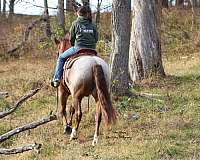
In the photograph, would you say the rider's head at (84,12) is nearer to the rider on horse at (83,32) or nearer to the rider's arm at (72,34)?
the rider on horse at (83,32)

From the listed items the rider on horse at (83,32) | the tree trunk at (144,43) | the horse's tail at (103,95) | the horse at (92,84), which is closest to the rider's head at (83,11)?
the rider on horse at (83,32)

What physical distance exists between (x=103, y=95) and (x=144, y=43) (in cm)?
706

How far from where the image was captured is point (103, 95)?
9.59 m

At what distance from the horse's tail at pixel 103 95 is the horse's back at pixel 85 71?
0.12 m

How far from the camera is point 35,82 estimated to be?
17547 millimetres

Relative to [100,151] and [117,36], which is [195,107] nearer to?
[117,36]

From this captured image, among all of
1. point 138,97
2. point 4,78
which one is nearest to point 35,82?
point 4,78

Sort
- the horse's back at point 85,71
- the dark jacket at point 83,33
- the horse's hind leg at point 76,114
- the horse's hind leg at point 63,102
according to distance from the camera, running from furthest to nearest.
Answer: the horse's hind leg at point 63,102 < the dark jacket at point 83,33 < the horse's hind leg at point 76,114 < the horse's back at point 85,71

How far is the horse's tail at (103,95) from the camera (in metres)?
9.36

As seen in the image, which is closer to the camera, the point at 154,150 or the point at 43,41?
the point at 154,150

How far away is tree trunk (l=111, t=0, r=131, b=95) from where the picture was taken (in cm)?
1272

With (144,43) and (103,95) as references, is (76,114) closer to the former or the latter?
(103,95)

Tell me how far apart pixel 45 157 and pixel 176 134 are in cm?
244

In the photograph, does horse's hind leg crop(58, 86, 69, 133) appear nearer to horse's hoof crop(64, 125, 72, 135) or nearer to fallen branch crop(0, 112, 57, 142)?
horse's hoof crop(64, 125, 72, 135)
